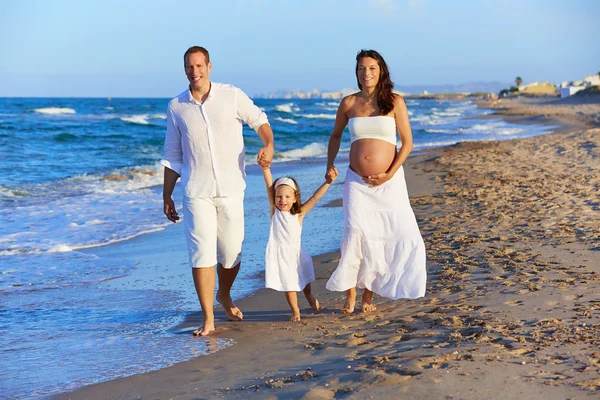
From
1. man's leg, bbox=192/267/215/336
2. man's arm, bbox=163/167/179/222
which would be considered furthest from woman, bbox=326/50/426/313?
man's arm, bbox=163/167/179/222

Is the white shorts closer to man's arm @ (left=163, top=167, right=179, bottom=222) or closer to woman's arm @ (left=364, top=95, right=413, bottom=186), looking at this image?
man's arm @ (left=163, top=167, right=179, bottom=222)

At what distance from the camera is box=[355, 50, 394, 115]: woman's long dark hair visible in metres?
5.03

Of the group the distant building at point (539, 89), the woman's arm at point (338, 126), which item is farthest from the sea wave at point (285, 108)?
the woman's arm at point (338, 126)

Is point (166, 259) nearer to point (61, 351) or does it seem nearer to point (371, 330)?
point (61, 351)

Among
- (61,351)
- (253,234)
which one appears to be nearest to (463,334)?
(61,351)

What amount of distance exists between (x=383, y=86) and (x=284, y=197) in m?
1.05

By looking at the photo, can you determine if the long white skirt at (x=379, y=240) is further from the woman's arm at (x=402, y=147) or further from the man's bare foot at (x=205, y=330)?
the man's bare foot at (x=205, y=330)

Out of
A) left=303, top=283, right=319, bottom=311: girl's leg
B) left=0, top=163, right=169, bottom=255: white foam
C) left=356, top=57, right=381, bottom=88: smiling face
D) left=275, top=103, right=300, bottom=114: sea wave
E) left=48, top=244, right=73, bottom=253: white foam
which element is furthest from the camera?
left=275, top=103, right=300, bottom=114: sea wave

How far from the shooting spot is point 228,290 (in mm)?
5387

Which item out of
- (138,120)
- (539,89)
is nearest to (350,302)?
(138,120)

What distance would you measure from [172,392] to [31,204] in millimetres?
9852

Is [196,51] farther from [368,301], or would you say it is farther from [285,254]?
[368,301]

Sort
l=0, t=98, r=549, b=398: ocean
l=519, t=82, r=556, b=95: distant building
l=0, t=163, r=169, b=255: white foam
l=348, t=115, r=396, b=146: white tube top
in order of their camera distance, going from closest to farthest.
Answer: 1. l=0, t=98, r=549, b=398: ocean
2. l=348, t=115, r=396, b=146: white tube top
3. l=0, t=163, r=169, b=255: white foam
4. l=519, t=82, r=556, b=95: distant building

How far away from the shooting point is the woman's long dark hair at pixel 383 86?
5.03 m
